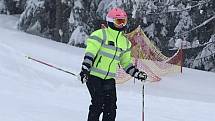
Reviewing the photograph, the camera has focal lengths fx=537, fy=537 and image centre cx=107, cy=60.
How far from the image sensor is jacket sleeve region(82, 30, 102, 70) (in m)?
6.21

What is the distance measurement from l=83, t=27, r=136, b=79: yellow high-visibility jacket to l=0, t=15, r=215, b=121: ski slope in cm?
167

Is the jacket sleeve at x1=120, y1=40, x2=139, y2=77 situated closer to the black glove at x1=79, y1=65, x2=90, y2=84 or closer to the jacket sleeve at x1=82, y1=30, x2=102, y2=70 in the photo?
the jacket sleeve at x1=82, y1=30, x2=102, y2=70

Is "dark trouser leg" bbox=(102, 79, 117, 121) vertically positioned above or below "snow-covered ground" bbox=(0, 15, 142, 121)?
above

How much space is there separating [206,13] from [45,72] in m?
7.33

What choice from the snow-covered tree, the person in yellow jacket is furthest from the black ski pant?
the snow-covered tree

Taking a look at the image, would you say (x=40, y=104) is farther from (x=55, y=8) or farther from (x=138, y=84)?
(x=55, y=8)

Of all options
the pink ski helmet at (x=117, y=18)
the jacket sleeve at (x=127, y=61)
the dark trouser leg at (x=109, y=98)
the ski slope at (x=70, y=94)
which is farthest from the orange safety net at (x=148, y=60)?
the pink ski helmet at (x=117, y=18)

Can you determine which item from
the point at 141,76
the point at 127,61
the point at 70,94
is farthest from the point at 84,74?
the point at 70,94

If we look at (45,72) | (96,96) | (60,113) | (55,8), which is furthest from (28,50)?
(96,96)

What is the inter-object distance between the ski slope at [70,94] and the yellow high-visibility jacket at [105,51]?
5.49ft

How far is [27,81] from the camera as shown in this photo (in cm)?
1105

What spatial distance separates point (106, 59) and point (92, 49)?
0.27m

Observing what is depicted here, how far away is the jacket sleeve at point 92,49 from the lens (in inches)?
245

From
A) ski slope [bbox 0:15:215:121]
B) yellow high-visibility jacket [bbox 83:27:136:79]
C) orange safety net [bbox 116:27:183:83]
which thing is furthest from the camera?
orange safety net [bbox 116:27:183:83]
